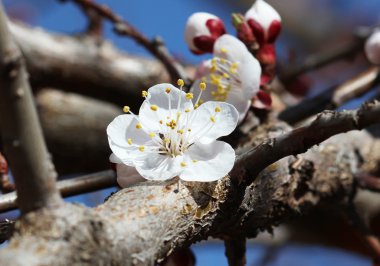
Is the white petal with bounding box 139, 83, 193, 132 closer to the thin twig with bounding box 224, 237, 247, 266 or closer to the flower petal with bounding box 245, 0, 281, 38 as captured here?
the thin twig with bounding box 224, 237, 247, 266

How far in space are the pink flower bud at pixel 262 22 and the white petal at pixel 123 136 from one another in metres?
0.50

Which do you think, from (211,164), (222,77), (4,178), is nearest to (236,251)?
(211,164)

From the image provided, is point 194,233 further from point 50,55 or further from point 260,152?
point 50,55

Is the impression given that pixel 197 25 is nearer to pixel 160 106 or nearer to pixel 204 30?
pixel 204 30

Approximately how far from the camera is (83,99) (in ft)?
7.42

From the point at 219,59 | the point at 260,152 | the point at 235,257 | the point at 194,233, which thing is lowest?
the point at 235,257

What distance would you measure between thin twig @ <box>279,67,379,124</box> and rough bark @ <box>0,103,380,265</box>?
0.21 meters

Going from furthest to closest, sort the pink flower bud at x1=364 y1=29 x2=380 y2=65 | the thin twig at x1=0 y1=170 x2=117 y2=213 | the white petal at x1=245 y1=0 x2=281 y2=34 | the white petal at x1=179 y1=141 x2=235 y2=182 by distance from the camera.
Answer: the pink flower bud at x1=364 y1=29 x2=380 y2=65
the white petal at x1=245 y1=0 x2=281 y2=34
the thin twig at x1=0 y1=170 x2=117 y2=213
the white petal at x1=179 y1=141 x2=235 y2=182

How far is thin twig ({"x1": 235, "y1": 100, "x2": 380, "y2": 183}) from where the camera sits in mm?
887

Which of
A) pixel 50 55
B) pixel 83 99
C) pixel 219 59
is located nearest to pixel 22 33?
pixel 50 55

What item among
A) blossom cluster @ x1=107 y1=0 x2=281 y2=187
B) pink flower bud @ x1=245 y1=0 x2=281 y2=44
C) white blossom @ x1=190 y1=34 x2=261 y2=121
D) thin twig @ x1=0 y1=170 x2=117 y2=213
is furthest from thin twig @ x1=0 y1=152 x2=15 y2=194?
pink flower bud @ x1=245 y1=0 x2=281 y2=44

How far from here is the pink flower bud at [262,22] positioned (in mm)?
1535

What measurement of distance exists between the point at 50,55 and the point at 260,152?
1.31m

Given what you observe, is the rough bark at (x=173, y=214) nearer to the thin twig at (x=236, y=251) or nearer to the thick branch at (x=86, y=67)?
the thin twig at (x=236, y=251)
